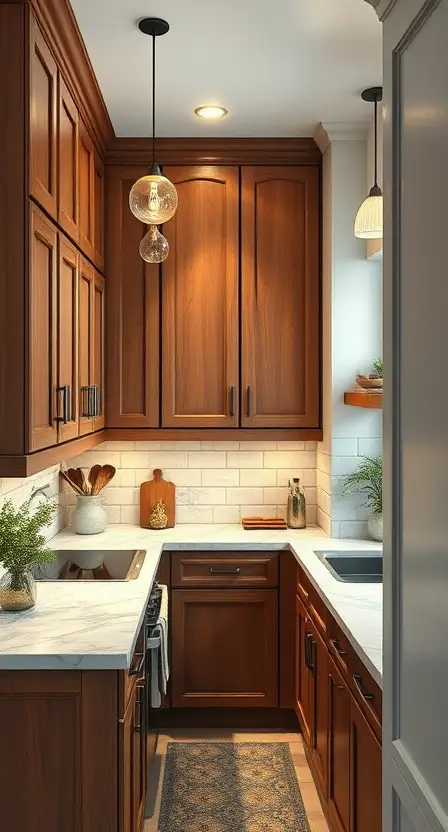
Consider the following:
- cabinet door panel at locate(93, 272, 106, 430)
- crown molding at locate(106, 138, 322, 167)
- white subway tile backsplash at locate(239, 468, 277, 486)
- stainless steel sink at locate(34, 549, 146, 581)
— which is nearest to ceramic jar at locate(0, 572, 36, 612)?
stainless steel sink at locate(34, 549, 146, 581)

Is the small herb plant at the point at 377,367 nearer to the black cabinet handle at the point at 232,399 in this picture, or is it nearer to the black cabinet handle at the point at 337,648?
the black cabinet handle at the point at 232,399

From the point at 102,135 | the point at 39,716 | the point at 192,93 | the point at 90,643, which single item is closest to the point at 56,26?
the point at 192,93

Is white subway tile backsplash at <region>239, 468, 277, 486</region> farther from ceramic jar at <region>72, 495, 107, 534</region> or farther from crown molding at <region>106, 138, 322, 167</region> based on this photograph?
crown molding at <region>106, 138, 322, 167</region>

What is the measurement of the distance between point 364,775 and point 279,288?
92.7 inches

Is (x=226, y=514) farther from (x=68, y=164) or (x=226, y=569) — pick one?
(x=68, y=164)

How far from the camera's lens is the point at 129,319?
386cm

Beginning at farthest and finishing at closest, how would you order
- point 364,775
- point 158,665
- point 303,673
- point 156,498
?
point 156,498
point 303,673
point 158,665
point 364,775

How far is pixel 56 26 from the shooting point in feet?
7.97

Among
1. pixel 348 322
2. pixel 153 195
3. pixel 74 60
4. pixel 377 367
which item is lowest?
pixel 377 367

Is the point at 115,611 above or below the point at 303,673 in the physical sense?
above

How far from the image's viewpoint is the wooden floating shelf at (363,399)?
10.4ft

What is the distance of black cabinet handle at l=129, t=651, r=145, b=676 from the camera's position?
232 cm

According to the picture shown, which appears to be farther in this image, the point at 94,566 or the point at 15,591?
the point at 94,566

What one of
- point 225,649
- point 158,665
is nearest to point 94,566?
point 158,665
